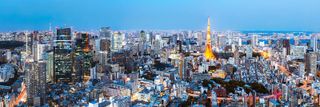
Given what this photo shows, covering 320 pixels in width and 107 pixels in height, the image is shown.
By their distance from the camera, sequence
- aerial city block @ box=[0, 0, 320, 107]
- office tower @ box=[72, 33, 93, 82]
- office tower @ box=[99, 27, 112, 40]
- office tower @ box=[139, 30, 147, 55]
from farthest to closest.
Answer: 1. office tower @ box=[99, 27, 112, 40]
2. office tower @ box=[139, 30, 147, 55]
3. office tower @ box=[72, 33, 93, 82]
4. aerial city block @ box=[0, 0, 320, 107]

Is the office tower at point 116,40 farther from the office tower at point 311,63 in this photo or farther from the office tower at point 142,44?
the office tower at point 311,63

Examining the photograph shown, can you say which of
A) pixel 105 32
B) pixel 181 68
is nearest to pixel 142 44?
pixel 105 32

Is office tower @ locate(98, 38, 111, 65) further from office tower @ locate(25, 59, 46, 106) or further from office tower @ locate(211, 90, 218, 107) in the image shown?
office tower @ locate(211, 90, 218, 107)

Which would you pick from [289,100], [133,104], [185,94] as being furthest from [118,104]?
[289,100]

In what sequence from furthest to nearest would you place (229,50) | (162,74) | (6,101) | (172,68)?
1. (229,50)
2. (172,68)
3. (162,74)
4. (6,101)

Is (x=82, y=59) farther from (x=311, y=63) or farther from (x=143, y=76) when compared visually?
(x=311, y=63)

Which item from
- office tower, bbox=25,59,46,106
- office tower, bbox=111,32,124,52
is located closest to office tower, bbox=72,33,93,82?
office tower, bbox=25,59,46,106

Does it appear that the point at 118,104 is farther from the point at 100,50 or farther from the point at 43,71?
the point at 100,50
